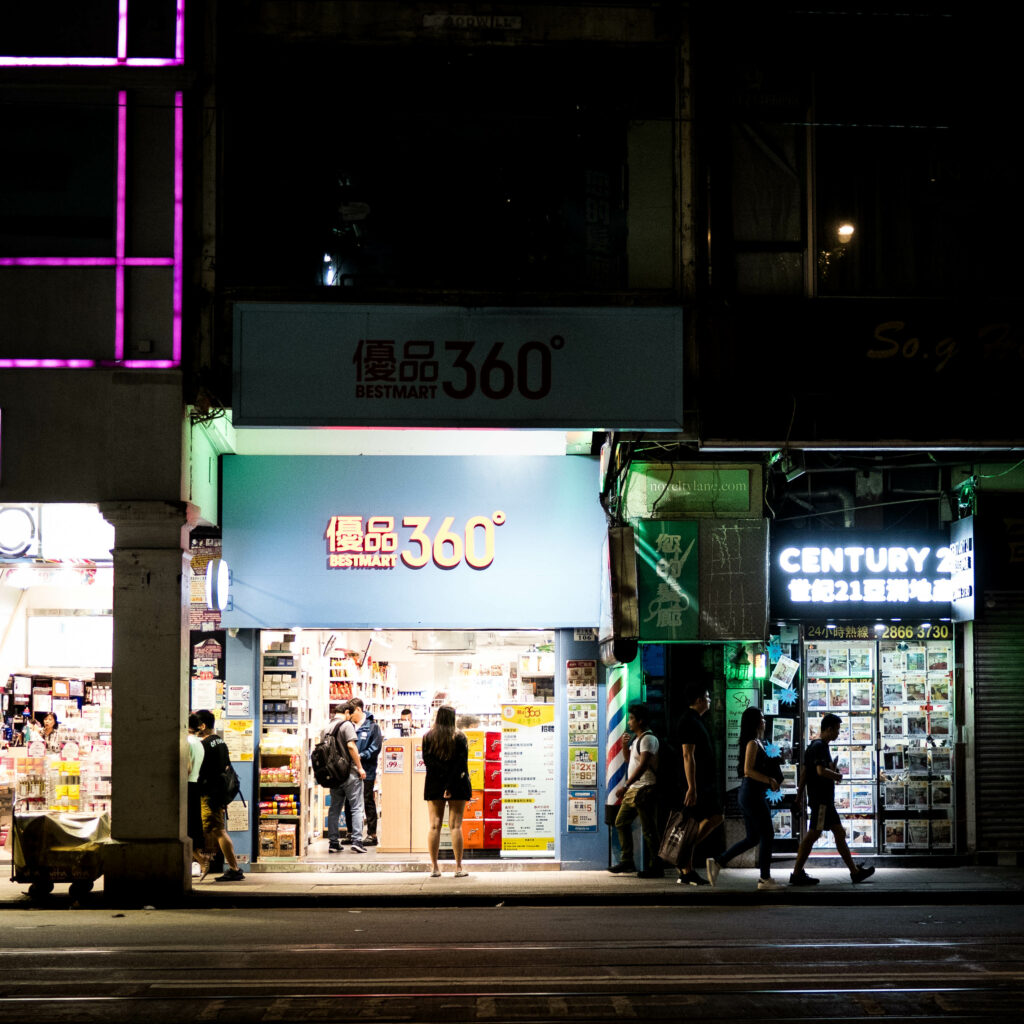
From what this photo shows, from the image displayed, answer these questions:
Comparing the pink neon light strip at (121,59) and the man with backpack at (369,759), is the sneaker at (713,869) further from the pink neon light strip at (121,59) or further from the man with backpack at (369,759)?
the pink neon light strip at (121,59)

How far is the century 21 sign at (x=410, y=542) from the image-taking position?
15562 mm

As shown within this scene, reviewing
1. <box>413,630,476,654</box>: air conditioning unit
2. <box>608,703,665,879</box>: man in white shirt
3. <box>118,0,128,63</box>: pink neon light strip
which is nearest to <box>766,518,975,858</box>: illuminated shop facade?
<box>608,703,665,879</box>: man in white shirt

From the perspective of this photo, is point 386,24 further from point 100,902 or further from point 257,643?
point 100,902

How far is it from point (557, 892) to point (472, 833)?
2803 millimetres

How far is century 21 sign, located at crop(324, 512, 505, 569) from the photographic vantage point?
15562 millimetres

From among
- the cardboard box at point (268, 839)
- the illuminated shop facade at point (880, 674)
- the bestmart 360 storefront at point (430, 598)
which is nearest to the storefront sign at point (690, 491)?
the bestmart 360 storefront at point (430, 598)

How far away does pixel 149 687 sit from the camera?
44.2ft

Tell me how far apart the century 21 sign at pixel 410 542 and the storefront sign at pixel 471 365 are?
1.62m

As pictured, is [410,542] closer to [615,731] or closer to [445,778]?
[445,778]

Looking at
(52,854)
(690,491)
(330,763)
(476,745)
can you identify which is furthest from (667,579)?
(52,854)

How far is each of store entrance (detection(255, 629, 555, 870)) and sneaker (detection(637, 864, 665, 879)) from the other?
1378 millimetres

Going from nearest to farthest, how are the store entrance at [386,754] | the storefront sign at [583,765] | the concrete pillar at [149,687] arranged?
1. the concrete pillar at [149,687]
2. the store entrance at [386,754]
3. the storefront sign at [583,765]

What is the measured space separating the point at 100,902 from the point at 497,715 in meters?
5.61

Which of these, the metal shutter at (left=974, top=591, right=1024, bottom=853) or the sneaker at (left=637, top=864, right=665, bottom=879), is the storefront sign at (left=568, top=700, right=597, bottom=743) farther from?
the metal shutter at (left=974, top=591, right=1024, bottom=853)
